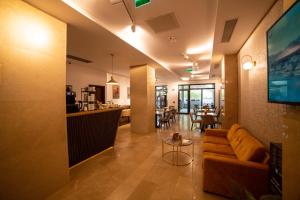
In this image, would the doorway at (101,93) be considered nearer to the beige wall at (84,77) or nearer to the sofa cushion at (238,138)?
the beige wall at (84,77)

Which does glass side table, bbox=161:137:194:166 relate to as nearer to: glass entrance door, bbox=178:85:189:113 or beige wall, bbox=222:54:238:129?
beige wall, bbox=222:54:238:129

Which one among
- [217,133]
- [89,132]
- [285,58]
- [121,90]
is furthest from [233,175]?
[121,90]

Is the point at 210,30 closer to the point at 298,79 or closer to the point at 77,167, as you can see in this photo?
the point at 298,79

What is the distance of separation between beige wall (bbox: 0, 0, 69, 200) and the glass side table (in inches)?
84.5

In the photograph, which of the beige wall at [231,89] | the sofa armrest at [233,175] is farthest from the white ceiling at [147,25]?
the sofa armrest at [233,175]

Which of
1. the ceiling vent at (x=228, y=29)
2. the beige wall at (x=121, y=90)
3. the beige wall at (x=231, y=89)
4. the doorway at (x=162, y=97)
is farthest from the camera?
the doorway at (x=162, y=97)

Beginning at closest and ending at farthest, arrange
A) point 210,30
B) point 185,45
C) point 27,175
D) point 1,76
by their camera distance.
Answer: point 1,76 → point 27,175 → point 210,30 → point 185,45

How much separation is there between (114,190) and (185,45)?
4218 mm

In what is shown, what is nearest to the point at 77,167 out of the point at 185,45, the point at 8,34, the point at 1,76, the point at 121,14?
the point at 1,76

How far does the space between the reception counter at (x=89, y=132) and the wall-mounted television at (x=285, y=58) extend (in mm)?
3186

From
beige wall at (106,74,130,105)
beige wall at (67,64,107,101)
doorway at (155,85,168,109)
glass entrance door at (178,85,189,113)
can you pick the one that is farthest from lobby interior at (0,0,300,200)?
doorway at (155,85,168,109)

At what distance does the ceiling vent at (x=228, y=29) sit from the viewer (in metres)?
2.62

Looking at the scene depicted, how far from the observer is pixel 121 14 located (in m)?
2.80

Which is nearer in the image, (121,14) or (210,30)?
(121,14)
